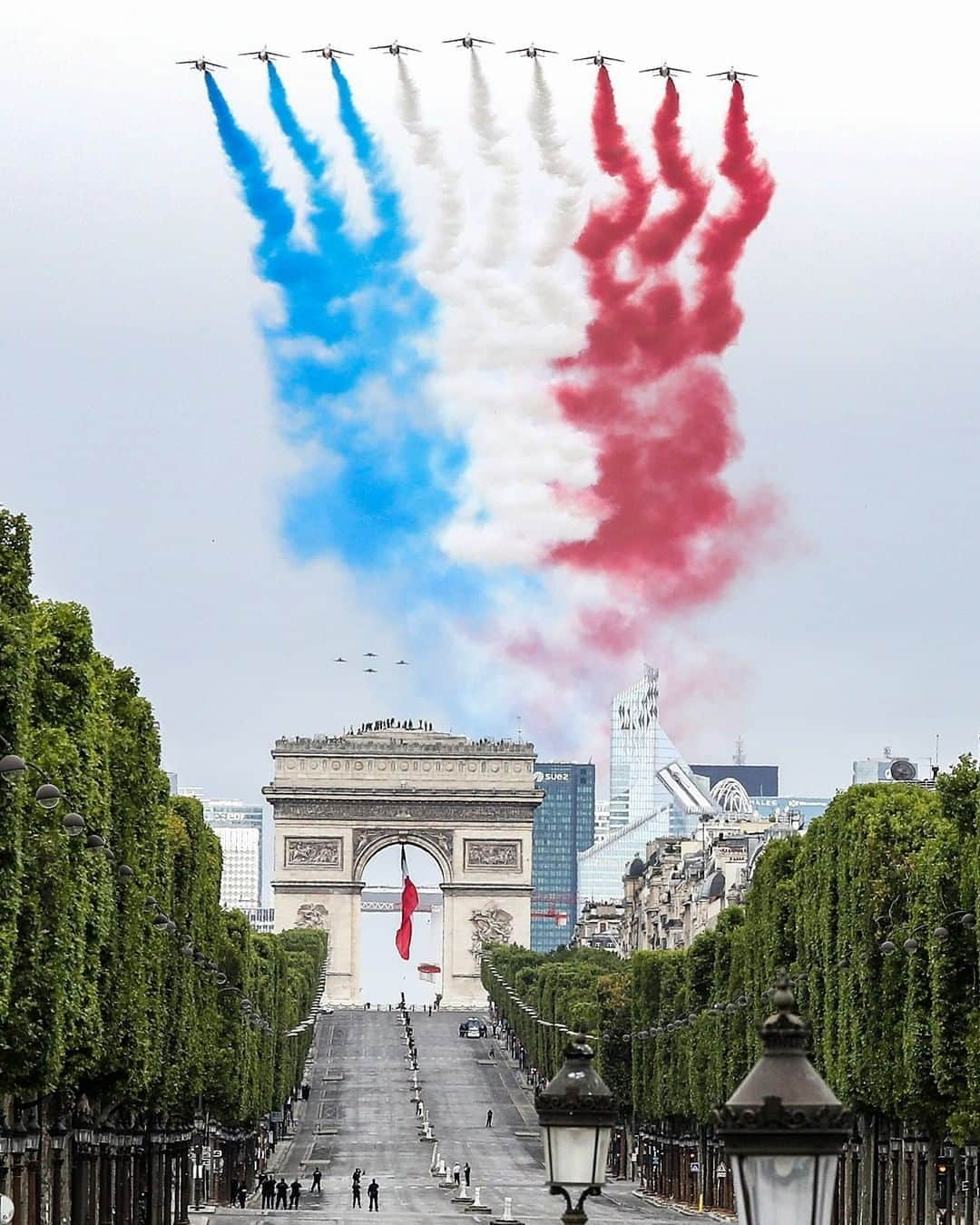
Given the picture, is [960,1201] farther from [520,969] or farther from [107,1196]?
[520,969]

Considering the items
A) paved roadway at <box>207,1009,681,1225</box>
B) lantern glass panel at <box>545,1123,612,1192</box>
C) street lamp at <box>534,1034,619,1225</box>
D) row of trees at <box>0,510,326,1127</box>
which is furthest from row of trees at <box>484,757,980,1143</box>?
lantern glass panel at <box>545,1123,612,1192</box>

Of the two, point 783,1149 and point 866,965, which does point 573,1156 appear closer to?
point 783,1149

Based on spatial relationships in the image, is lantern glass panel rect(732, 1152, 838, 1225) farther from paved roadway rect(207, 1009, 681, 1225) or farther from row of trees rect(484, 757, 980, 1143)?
paved roadway rect(207, 1009, 681, 1225)

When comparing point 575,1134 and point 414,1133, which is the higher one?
point 575,1134

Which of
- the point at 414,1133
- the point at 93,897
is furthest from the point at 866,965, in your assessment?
the point at 414,1133

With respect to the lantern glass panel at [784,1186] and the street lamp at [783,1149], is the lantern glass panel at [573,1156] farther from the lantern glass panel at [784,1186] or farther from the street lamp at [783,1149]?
the lantern glass panel at [784,1186]

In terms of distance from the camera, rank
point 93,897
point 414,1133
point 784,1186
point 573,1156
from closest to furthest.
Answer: point 784,1186
point 573,1156
point 93,897
point 414,1133
